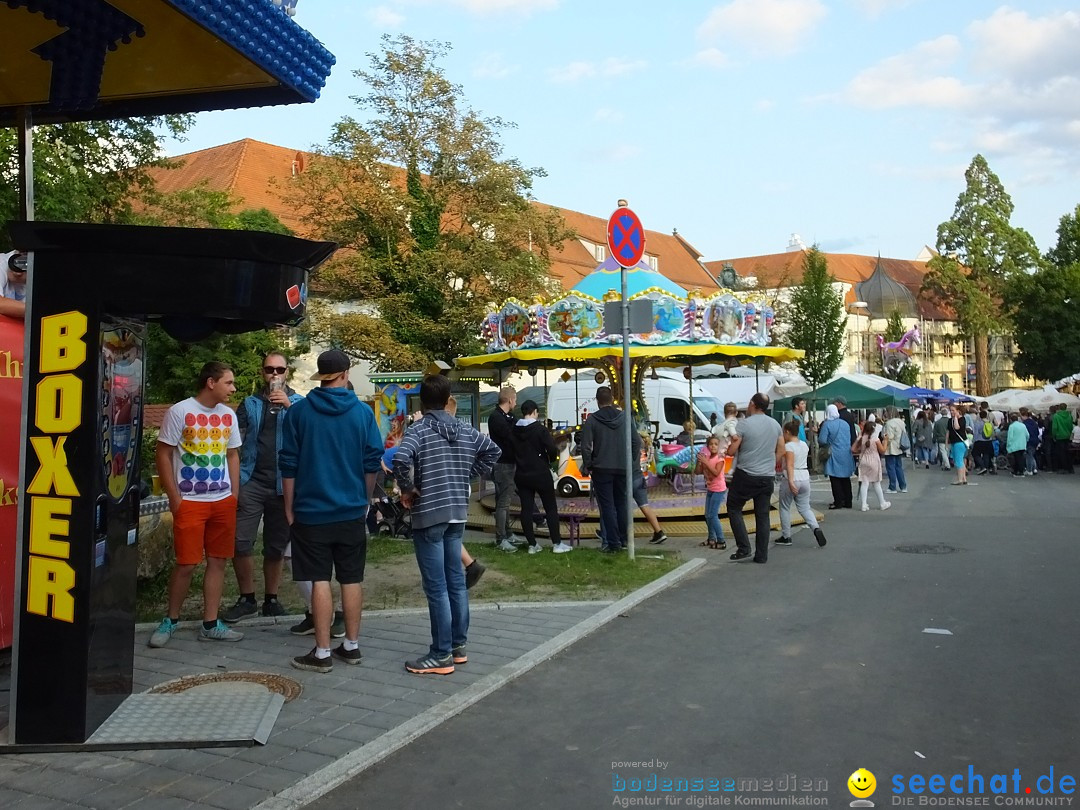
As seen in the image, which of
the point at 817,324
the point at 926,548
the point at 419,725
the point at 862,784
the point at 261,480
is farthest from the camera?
the point at 817,324

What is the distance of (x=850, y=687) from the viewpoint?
5.30 metres

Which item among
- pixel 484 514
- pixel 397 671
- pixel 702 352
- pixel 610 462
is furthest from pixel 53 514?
pixel 702 352

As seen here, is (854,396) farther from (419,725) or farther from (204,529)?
(419,725)

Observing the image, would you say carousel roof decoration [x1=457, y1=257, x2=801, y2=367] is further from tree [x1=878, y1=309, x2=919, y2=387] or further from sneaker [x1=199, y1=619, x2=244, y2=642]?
tree [x1=878, y1=309, x2=919, y2=387]

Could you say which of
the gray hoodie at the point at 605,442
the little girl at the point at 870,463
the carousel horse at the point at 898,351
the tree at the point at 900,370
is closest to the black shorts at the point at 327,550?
the gray hoodie at the point at 605,442

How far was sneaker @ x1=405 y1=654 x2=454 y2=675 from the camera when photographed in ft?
18.3

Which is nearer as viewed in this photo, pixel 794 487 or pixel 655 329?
pixel 794 487

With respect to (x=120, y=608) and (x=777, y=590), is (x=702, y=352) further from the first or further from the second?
(x=120, y=608)

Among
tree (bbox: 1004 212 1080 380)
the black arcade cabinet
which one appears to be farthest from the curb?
tree (bbox: 1004 212 1080 380)

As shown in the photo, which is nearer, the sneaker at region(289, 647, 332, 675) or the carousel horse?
the sneaker at region(289, 647, 332, 675)

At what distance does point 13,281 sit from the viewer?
18.6 ft

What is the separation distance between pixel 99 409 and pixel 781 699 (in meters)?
3.77

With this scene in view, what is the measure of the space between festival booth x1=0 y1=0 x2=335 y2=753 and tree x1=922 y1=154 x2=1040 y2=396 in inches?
2397

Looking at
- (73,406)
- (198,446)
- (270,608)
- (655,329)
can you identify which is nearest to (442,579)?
(198,446)
